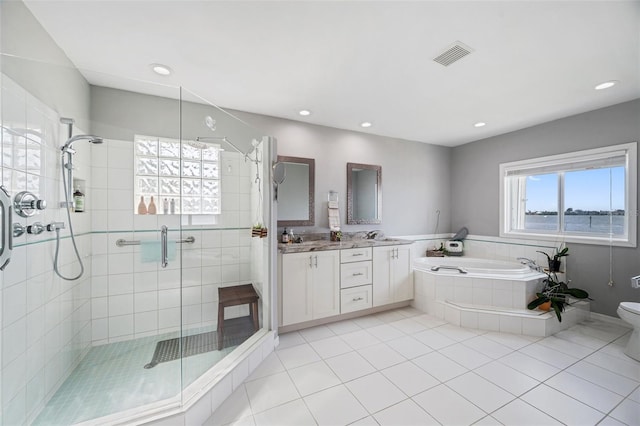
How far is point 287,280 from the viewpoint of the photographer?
253cm

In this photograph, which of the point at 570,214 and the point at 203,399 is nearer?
the point at 203,399

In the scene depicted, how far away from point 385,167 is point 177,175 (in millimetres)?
2846

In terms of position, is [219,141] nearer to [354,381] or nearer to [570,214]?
[354,381]

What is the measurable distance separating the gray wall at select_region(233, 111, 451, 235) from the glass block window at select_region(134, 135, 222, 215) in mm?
1021

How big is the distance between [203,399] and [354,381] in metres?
1.04

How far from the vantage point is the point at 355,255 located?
2.89 metres

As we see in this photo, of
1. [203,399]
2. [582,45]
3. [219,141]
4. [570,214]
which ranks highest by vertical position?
[582,45]

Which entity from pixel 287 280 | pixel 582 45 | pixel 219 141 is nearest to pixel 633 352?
pixel 582 45

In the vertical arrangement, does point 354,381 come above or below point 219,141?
below

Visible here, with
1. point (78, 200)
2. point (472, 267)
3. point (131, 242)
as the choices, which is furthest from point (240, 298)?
point (472, 267)

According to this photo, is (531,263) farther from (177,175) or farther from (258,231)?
(177,175)

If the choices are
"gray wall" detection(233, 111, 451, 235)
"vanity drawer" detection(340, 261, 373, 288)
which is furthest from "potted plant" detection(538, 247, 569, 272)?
"vanity drawer" detection(340, 261, 373, 288)

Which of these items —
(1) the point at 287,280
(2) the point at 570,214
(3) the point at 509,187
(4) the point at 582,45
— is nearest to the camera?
(4) the point at 582,45

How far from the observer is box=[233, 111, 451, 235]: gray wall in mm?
3160
